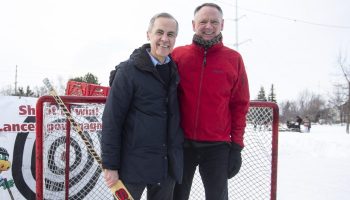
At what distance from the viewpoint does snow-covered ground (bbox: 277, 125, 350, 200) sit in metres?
5.73

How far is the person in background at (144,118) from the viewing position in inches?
96.4

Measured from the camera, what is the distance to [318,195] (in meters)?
5.64

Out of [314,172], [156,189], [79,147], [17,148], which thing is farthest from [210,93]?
[314,172]

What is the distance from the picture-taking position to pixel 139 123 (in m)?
2.52

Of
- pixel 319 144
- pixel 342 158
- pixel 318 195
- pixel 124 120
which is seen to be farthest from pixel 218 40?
pixel 319 144

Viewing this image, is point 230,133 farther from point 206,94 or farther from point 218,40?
point 218,40

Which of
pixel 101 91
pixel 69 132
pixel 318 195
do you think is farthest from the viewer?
pixel 318 195

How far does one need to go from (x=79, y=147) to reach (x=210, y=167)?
5.21ft

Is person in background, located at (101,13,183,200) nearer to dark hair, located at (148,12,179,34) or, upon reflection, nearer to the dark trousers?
Result: dark hair, located at (148,12,179,34)

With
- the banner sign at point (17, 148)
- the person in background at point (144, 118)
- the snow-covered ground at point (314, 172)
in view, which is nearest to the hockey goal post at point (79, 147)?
the banner sign at point (17, 148)

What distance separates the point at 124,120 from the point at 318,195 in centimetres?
424

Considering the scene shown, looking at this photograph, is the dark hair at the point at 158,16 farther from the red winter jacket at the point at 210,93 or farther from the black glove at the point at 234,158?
the black glove at the point at 234,158

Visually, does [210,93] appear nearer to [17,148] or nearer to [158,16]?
[158,16]

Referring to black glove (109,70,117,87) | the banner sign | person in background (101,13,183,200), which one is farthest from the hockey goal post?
person in background (101,13,183,200)
